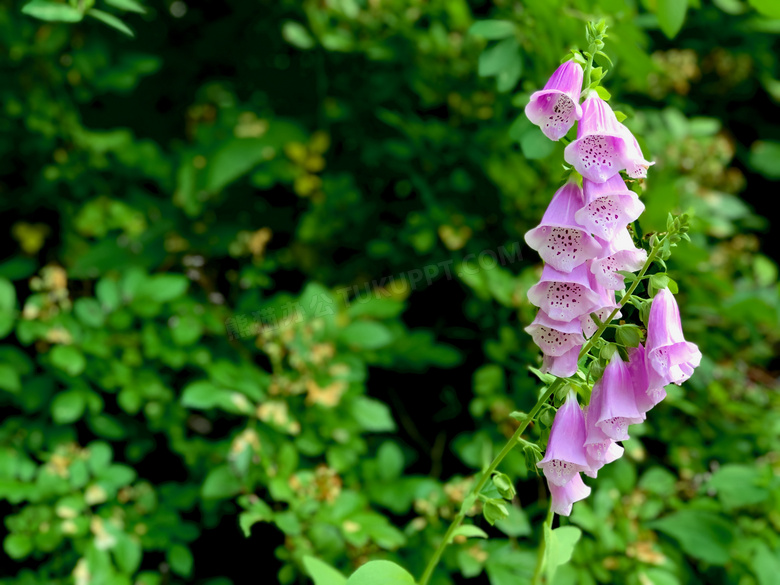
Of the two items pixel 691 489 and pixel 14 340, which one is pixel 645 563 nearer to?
pixel 691 489

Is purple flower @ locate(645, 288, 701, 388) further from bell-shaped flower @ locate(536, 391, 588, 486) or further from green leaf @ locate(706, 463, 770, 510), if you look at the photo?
green leaf @ locate(706, 463, 770, 510)

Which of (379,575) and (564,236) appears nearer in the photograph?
(564,236)

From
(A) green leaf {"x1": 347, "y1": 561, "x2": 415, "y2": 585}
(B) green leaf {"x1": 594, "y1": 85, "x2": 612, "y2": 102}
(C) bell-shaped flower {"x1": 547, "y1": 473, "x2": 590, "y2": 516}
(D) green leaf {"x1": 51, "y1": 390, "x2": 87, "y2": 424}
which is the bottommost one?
(D) green leaf {"x1": 51, "y1": 390, "x2": 87, "y2": 424}

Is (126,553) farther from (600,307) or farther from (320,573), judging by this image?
(600,307)

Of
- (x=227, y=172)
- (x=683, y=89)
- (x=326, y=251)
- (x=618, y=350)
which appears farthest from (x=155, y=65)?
(x=683, y=89)

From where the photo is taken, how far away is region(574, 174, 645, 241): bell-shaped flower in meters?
0.81

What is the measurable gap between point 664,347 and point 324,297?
3.36 feet

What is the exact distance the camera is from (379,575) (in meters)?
0.96

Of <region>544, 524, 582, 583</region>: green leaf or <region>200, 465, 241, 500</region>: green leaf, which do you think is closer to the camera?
<region>544, 524, 582, 583</region>: green leaf

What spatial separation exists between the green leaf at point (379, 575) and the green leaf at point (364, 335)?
25.9 inches

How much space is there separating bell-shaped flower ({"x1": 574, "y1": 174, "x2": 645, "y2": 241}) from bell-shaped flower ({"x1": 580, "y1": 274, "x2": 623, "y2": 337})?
7 centimetres

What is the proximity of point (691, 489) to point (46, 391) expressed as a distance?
164cm

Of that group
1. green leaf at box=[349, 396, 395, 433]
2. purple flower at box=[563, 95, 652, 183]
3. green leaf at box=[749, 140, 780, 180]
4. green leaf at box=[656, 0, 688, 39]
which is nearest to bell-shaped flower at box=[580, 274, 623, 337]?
purple flower at box=[563, 95, 652, 183]

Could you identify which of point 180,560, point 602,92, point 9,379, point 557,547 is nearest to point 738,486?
point 557,547
